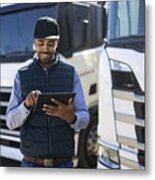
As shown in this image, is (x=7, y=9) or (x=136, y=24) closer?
(x=136, y=24)

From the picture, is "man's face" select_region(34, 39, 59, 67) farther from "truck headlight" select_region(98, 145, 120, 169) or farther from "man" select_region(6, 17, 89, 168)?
"truck headlight" select_region(98, 145, 120, 169)

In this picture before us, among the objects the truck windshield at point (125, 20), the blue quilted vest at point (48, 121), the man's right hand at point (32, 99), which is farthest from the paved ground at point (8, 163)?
A: the truck windshield at point (125, 20)

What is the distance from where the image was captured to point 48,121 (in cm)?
249

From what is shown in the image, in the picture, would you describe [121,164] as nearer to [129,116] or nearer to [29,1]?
[129,116]

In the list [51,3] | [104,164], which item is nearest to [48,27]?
[51,3]

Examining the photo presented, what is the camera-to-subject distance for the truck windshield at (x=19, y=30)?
2.51m

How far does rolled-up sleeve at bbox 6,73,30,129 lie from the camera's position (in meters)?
2.50

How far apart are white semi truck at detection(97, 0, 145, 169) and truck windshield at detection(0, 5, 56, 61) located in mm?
394

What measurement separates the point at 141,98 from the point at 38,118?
0.61 meters

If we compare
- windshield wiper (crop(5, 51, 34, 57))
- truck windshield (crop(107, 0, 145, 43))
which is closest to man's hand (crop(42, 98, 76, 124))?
windshield wiper (crop(5, 51, 34, 57))

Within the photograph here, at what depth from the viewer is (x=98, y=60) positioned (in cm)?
244

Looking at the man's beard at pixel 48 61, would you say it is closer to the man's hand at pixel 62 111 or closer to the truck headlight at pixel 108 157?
the man's hand at pixel 62 111

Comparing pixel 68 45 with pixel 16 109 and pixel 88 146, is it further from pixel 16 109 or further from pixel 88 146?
pixel 88 146

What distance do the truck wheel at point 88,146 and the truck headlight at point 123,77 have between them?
0.81ft
